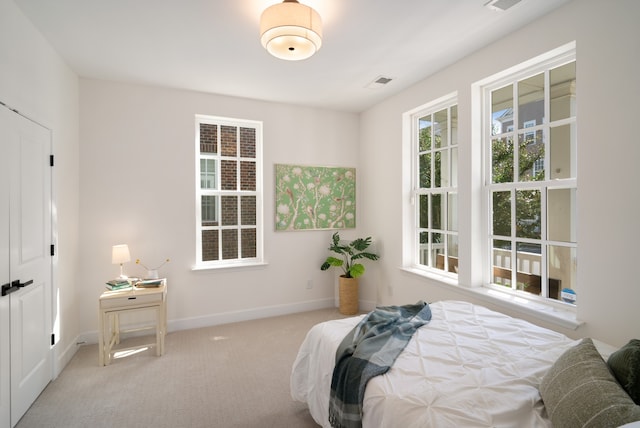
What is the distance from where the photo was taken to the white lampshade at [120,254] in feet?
10.6

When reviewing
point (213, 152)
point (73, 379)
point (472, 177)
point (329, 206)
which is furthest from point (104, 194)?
point (472, 177)

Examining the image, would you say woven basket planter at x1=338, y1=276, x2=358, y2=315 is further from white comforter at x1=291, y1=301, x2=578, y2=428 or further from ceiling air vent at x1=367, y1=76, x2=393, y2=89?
ceiling air vent at x1=367, y1=76, x2=393, y2=89

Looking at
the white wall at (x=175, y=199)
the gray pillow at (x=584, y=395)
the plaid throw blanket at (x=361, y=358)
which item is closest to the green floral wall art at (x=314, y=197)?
the white wall at (x=175, y=199)

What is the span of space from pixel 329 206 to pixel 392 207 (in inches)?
36.4

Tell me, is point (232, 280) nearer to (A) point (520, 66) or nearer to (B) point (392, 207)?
(B) point (392, 207)

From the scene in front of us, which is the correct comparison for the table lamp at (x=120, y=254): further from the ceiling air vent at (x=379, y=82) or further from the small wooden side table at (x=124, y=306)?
the ceiling air vent at (x=379, y=82)

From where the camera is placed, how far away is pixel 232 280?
13.4 feet

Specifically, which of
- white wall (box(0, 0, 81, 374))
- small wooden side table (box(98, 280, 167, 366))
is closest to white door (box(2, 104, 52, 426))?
white wall (box(0, 0, 81, 374))

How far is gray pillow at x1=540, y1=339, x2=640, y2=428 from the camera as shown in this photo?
1015 mm

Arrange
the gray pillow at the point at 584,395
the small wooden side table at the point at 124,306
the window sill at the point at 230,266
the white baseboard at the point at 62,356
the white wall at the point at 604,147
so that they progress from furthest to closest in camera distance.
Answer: the window sill at the point at 230,266 < the small wooden side table at the point at 124,306 < the white baseboard at the point at 62,356 < the white wall at the point at 604,147 < the gray pillow at the point at 584,395

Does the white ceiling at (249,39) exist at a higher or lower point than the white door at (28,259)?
higher

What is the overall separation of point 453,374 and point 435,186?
2484 millimetres

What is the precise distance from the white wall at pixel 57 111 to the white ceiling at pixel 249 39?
0.52 feet

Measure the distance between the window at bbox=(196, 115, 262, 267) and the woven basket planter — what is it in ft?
3.93
